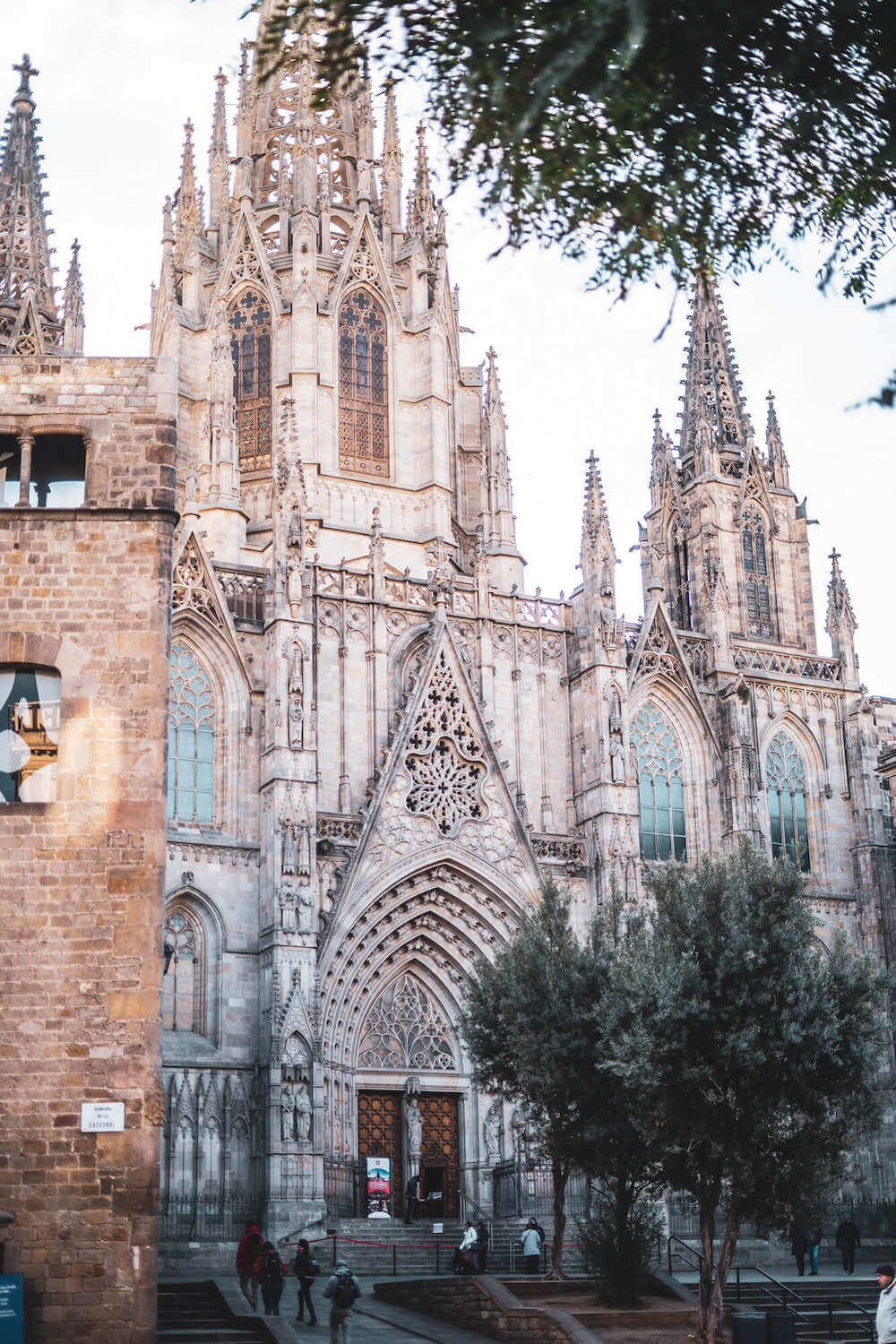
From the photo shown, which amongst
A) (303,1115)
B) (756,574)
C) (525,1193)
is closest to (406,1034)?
(525,1193)

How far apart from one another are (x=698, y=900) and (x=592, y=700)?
46.3 feet

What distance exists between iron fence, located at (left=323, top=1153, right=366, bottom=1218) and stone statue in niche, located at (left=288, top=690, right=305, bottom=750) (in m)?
8.07

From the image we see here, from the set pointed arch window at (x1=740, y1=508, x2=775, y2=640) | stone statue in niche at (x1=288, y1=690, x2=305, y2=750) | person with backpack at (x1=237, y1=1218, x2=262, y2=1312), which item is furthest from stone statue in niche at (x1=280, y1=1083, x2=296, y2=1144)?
pointed arch window at (x1=740, y1=508, x2=775, y2=640)

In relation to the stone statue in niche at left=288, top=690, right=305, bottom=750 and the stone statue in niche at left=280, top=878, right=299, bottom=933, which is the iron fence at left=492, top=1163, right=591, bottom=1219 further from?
the stone statue in niche at left=288, top=690, right=305, bottom=750

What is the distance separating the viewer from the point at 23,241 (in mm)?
40688

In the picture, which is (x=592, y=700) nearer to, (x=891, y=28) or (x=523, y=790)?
(x=523, y=790)

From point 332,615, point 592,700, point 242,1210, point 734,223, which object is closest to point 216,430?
point 332,615

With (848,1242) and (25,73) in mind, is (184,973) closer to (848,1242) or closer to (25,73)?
(848,1242)

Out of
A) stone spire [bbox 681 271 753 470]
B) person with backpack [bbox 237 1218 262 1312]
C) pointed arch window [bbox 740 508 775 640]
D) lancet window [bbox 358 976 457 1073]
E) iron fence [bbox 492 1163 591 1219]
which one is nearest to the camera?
person with backpack [bbox 237 1218 262 1312]

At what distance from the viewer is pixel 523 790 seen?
37000 mm

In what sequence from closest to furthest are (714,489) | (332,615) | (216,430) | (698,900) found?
(698,900), (332,615), (216,430), (714,489)

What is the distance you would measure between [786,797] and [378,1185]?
47.3 ft

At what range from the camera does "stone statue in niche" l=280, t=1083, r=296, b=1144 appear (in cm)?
3025

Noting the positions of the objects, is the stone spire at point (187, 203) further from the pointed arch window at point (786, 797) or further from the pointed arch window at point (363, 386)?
the pointed arch window at point (786, 797)
